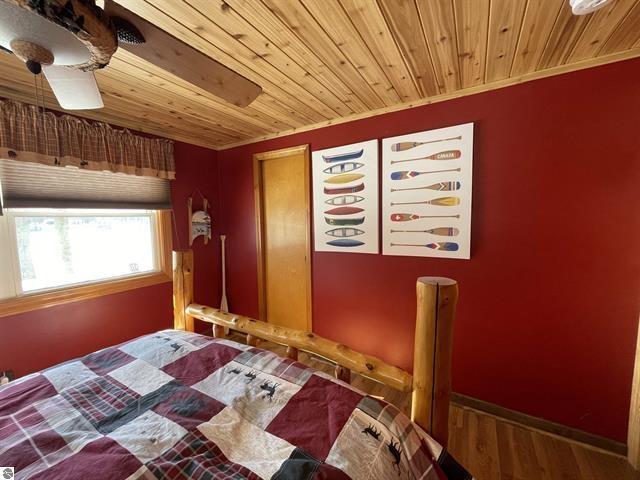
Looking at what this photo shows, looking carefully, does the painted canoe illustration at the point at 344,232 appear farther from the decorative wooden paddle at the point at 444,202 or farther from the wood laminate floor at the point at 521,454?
the wood laminate floor at the point at 521,454

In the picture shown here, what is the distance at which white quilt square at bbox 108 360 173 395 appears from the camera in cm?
110

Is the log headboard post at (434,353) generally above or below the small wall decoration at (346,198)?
below

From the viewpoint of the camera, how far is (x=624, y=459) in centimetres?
151

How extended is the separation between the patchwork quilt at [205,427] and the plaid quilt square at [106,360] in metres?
0.01

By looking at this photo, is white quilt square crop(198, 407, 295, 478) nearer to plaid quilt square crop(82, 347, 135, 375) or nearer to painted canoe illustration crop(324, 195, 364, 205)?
plaid quilt square crop(82, 347, 135, 375)

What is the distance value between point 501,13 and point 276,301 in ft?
9.23

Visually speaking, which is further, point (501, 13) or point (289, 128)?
point (289, 128)

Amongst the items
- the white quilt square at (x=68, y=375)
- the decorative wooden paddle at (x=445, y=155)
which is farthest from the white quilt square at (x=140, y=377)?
the decorative wooden paddle at (x=445, y=155)

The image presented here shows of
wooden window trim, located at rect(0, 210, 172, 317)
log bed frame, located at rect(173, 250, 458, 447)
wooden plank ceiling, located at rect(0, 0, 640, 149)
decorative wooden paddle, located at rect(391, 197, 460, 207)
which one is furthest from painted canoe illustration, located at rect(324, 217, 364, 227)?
wooden window trim, located at rect(0, 210, 172, 317)

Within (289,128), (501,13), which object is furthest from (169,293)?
(501,13)

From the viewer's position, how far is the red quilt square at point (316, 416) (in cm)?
83

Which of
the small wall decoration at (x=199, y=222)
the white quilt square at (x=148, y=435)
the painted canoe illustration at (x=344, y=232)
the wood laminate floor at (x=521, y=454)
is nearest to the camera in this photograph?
the white quilt square at (x=148, y=435)

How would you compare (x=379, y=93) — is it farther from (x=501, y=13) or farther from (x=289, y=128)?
(x=289, y=128)

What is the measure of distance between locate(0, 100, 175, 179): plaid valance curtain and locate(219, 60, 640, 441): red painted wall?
7.02 ft
